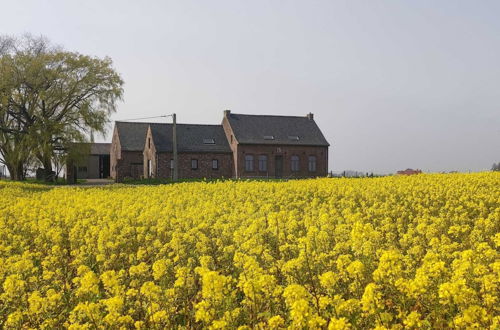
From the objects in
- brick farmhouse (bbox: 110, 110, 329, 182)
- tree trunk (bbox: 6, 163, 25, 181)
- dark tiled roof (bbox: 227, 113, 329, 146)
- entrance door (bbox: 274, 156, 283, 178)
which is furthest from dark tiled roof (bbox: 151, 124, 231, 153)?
tree trunk (bbox: 6, 163, 25, 181)

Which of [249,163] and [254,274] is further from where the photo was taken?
[249,163]

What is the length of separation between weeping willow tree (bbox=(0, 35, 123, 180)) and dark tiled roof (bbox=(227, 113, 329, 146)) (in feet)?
45.3

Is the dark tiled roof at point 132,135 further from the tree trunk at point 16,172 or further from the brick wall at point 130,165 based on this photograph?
the tree trunk at point 16,172

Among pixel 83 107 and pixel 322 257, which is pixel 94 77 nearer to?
pixel 83 107

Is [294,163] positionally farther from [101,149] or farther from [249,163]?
[101,149]

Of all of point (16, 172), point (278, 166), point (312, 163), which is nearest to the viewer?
point (16, 172)

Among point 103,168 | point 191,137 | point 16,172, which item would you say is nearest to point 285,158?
point 191,137

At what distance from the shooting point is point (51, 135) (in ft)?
148

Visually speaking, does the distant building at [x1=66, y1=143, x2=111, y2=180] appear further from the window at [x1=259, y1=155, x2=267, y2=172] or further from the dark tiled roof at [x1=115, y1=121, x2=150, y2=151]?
the window at [x1=259, y1=155, x2=267, y2=172]

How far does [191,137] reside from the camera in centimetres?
5628

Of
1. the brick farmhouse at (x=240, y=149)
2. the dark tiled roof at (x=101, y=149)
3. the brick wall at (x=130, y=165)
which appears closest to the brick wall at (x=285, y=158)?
the brick farmhouse at (x=240, y=149)

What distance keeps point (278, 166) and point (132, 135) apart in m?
19.4

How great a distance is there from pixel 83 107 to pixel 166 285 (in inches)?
1708

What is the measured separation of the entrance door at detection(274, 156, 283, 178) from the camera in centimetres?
5525
